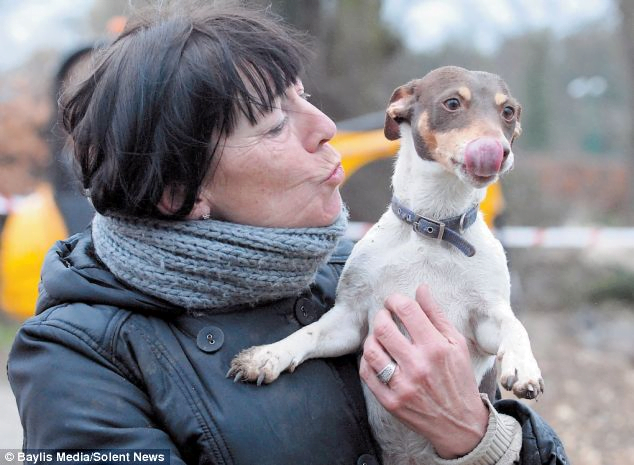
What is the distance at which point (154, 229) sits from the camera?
5.62 feet

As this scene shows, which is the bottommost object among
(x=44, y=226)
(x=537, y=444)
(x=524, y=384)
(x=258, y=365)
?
(x=44, y=226)

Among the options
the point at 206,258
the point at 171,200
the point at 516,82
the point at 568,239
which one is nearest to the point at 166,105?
the point at 171,200

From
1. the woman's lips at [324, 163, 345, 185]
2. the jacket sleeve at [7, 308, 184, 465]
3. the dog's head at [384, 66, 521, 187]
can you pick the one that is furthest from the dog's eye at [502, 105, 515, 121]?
the jacket sleeve at [7, 308, 184, 465]

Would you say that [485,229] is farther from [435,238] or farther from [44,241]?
[44,241]

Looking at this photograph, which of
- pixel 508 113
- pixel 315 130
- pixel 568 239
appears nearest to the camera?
pixel 315 130

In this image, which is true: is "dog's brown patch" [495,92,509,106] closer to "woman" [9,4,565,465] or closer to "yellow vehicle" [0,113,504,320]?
"woman" [9,4,565,465]

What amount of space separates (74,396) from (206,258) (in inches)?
14.5

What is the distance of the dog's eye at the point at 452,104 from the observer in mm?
1918

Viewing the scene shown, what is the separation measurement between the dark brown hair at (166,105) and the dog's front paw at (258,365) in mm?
325

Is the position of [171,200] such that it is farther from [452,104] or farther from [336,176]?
[452,104]

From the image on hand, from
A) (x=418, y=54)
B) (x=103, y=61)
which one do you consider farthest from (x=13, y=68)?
(x=103, y=61)

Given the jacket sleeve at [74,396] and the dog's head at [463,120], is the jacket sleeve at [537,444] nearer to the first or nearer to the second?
the dog's head at [463,120]

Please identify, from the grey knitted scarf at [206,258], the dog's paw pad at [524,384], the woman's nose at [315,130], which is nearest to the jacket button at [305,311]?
the grey knitted scarf at [206,258]

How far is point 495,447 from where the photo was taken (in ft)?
5.46
